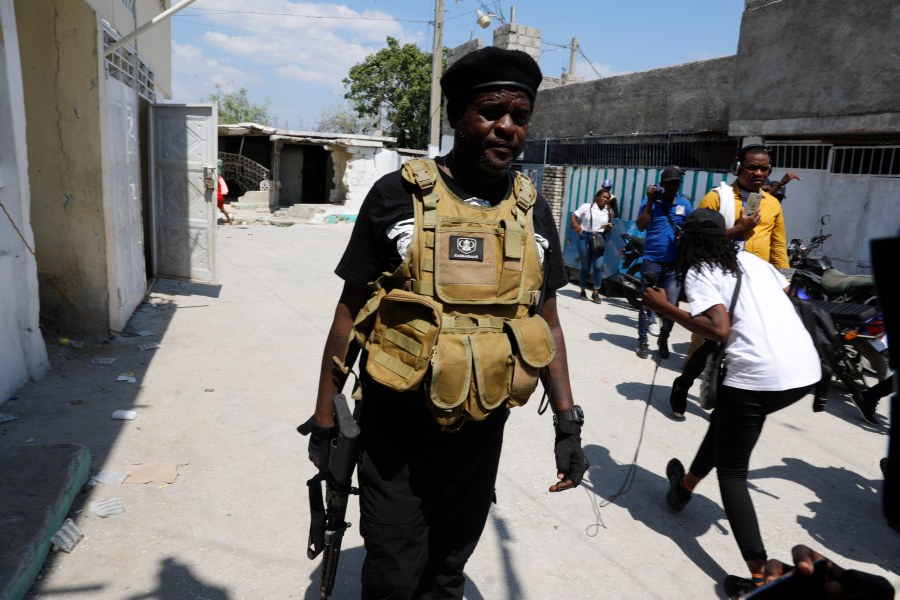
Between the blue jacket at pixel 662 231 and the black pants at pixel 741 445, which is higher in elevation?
the blue jacket at pixel 662 231

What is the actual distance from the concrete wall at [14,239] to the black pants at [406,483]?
11.7ft

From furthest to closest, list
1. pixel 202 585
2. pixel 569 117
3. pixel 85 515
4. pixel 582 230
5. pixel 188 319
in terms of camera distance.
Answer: pixel 569 117 < pixel 582 230 < pixel 188 319 < pixel 85 515 < pixel 202 585

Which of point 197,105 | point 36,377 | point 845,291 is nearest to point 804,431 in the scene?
point 845,291

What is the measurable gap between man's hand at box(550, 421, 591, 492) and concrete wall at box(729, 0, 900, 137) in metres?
6.15

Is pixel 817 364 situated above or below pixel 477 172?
below

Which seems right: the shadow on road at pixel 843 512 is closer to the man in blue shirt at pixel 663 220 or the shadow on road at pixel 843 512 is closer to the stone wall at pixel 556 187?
the man in blue shirt at pixel 663 220

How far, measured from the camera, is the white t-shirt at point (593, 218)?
29.7 ft

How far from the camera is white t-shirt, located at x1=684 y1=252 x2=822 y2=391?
2.67 m

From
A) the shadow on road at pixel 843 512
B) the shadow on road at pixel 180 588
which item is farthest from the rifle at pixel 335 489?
the shadow on road at pixel 843 512

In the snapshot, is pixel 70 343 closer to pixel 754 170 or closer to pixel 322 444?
pixel 322 444

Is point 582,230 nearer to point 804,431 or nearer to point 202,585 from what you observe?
point 804,431

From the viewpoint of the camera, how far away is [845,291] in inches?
224

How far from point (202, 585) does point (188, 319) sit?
15.8ft

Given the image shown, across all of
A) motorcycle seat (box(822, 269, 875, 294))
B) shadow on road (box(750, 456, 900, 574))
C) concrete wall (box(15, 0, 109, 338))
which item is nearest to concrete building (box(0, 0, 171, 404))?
concrete wall (box(15, 0, 109, 338))
